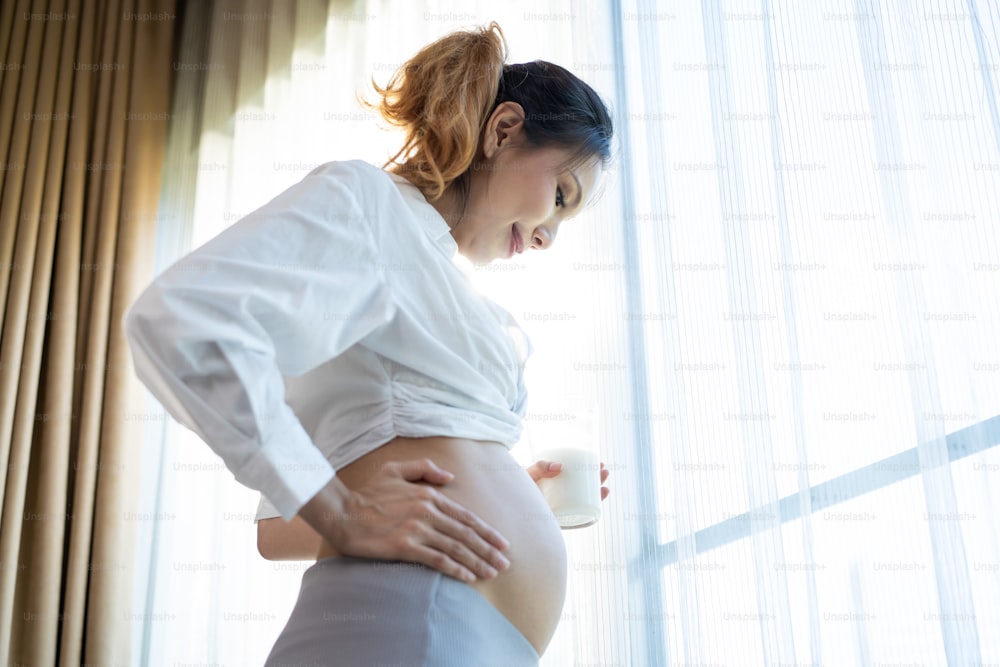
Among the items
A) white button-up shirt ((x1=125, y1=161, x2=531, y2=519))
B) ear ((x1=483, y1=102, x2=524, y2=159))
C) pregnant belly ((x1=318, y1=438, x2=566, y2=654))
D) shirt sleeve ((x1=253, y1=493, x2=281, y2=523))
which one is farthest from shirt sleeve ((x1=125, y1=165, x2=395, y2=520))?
ear ((x1=483, y1=102, x2=524, y2=159))

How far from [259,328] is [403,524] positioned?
21 centimetres

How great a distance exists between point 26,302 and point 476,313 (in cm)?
183

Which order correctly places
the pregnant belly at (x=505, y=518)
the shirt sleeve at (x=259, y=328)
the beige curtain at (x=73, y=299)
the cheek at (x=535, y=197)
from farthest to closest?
the beige curtain at (x=73, y=299) → the cheek at (x=535, y=197) → the pregnant belly at (x=505, y=518) → the shirt sleeve at (x=259, y=328)

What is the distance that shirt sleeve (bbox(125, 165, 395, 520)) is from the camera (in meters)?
0.76

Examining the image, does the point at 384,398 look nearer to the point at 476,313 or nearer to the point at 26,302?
the point at 476,313

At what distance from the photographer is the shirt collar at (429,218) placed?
3.45 ft

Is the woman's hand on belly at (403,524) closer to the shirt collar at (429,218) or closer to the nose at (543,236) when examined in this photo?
the shirt collar at (429,218)

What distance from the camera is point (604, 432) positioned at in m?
1.46

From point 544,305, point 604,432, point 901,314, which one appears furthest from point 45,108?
point 901,314

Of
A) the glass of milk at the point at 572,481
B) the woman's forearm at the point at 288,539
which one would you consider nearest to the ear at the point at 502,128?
the glass of milk at the point at 572,481

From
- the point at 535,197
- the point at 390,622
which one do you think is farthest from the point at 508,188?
the point at 390,622

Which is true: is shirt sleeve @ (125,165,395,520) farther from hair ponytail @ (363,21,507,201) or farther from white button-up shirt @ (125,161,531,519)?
hair ponytail @ (363,21,507,201)

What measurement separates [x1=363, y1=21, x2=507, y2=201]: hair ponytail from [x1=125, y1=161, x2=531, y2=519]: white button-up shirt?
53mm

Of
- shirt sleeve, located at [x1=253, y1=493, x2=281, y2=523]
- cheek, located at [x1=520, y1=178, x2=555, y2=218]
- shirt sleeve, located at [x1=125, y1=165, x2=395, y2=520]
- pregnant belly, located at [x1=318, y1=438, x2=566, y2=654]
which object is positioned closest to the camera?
shirt sleeve, located at [x1=125, y1=165, x2=395, y2=520]
